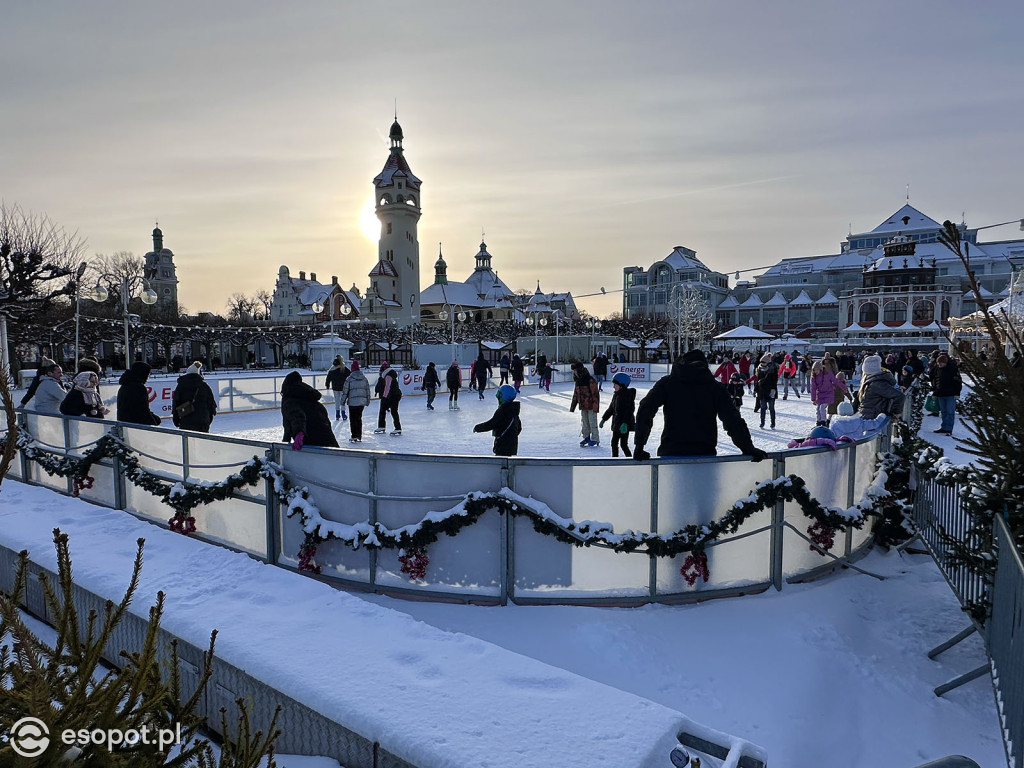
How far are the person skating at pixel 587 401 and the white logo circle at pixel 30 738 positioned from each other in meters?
10.5

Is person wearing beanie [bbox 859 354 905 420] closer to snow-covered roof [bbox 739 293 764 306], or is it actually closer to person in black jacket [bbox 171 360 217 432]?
person in black jacket [bbox 171 360 217 432]

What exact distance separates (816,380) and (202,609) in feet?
40.8

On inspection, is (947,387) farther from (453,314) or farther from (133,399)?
(453,314)

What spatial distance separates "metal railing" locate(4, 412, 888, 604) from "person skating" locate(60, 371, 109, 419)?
173 inches

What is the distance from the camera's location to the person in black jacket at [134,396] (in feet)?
24.5

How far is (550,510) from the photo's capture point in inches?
184

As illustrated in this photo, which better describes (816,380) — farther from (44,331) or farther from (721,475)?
(44,331)

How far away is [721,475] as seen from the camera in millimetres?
4891

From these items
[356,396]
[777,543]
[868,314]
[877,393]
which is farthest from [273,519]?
[868,314]

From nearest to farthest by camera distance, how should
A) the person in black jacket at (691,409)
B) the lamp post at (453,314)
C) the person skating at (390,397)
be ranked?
the person in black jacket at (691,409), the person skating at (390,397), the lamp post at (453,314)

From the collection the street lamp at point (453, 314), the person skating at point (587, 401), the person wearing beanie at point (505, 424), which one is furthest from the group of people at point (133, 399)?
the street lamp at point (453, 314)

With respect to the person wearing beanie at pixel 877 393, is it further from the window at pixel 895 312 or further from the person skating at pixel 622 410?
the window at pixel 895 312

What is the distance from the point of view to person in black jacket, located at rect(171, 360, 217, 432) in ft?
26.6

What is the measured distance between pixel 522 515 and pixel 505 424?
1.97 meters
